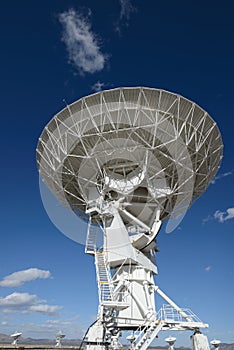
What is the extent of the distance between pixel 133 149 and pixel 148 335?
947 cm

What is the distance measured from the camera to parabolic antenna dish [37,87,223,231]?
16312 millimetres

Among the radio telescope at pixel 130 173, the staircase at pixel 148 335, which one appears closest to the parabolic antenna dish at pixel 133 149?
the radio telescope at pixel 130 173

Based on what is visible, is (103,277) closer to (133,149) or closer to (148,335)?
(148,335)

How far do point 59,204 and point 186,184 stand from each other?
28.0 feet

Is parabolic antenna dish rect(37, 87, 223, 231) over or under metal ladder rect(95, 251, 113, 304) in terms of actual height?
over

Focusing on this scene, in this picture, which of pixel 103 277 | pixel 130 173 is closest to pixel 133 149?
pixel 130 173

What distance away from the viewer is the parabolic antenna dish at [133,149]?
1631 cm

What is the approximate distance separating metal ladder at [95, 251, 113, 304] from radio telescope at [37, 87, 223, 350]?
0.05 metres

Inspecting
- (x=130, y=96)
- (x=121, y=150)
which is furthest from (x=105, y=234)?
(x=130, y=96)

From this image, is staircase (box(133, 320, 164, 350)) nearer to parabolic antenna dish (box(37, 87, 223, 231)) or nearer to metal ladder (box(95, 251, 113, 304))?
metal ladder (box(95, 251, 113, 304))

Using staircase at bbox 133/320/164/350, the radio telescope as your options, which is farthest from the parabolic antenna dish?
staircase at bbox 133/320/164/350

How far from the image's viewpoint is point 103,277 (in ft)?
52.9

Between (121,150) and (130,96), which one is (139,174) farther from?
(130,96)

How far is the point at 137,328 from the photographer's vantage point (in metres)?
16.3
